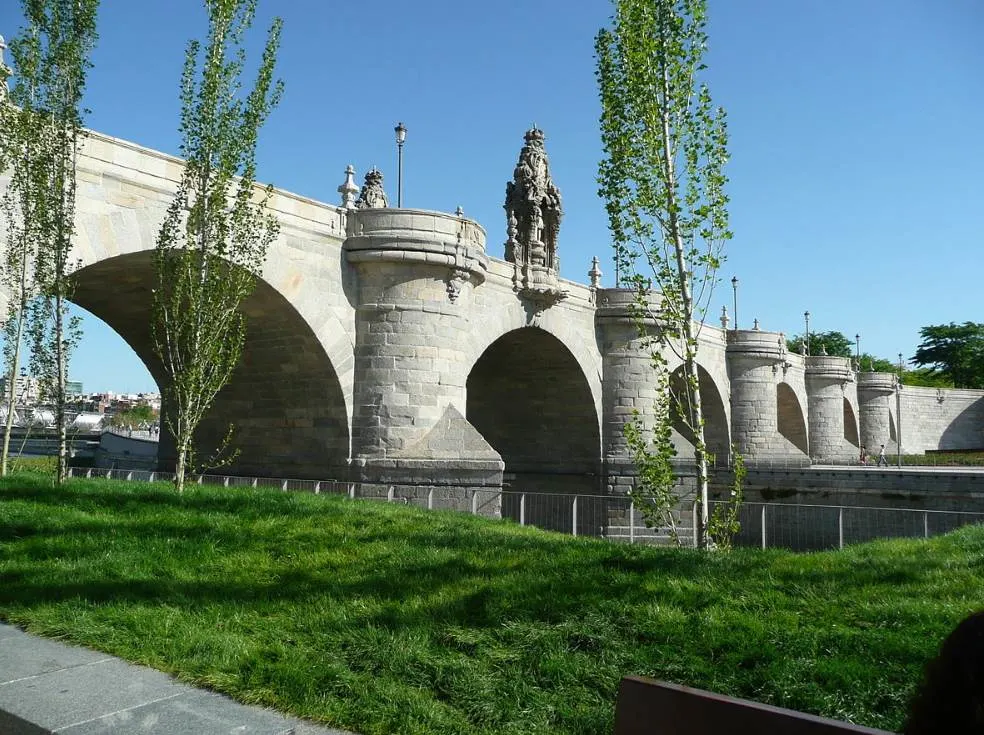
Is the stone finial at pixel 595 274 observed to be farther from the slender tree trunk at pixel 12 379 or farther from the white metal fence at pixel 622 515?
the slender tree trunk at pixel 12 379

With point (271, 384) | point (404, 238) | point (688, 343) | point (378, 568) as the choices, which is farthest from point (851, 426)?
point (378, 568)

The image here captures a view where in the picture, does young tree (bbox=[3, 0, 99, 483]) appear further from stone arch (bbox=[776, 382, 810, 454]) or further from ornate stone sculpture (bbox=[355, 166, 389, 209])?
stone arch (bbox=[776, 382, 810, 454])

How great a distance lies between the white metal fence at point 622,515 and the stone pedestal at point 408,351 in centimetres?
32

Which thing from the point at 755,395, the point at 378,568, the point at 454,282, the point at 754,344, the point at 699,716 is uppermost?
the point at 754,344

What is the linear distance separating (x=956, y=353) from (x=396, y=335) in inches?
2972

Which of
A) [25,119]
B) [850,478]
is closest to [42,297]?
[25,119]

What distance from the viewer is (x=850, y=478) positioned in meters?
27.2

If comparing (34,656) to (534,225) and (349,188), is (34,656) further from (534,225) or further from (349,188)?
(534,225)

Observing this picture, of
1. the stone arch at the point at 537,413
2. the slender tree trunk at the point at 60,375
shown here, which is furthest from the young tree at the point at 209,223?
the stone arch at the point at 537,413

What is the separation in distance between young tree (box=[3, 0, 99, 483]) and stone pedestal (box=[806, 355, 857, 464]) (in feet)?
143

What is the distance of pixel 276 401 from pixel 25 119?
8844mm

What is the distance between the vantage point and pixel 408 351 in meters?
17.5

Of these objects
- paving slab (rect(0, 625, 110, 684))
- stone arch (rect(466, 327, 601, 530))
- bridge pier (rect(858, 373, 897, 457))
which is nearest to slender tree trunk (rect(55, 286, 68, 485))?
paving slab (rect(0, 625, 110, 684))

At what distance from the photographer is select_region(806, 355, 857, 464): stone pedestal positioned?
158 feet
